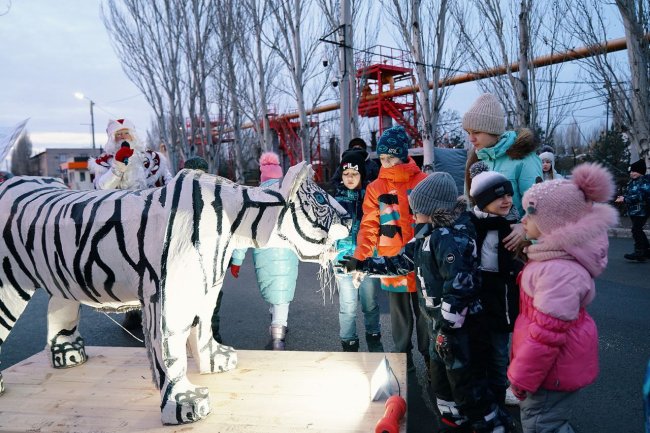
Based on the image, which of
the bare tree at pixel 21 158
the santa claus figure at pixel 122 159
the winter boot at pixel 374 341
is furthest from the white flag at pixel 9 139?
the bare tree at pixel 21 158

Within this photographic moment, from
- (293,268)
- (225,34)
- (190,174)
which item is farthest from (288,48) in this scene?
(190,174)

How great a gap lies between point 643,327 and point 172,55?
1415 cm

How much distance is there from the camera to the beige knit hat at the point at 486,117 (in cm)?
261

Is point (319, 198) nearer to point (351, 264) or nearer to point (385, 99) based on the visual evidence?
point (351, 264)

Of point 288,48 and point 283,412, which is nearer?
point 283,412

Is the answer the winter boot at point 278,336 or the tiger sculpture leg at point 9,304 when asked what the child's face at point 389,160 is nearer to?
the winter boot at point 278,336

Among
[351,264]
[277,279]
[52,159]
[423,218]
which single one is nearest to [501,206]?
[423,218]

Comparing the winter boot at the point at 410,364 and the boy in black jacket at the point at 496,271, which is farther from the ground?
the boy in black jacket at the point at 496,271

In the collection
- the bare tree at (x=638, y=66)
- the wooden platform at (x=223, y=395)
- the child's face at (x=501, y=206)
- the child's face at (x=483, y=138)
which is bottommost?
the wooden platform at (x=223, y=395)

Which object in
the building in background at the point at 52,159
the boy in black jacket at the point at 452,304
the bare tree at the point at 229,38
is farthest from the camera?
the building in background at the point at 52,159

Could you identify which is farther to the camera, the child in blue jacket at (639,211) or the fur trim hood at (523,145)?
the child in blue jacket at (639,211)

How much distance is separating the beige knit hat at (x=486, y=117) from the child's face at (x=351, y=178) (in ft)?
3.14

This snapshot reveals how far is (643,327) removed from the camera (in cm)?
388

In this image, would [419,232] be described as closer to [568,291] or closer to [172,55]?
[568,291]
